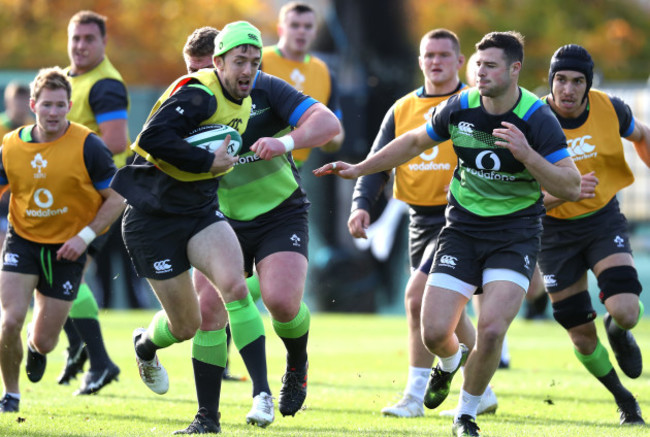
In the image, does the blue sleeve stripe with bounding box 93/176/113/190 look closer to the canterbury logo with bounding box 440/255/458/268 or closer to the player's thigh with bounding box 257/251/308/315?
the player's thigh with bounding box 257/251/308/315

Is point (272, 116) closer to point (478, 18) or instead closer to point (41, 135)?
point (41, 135)

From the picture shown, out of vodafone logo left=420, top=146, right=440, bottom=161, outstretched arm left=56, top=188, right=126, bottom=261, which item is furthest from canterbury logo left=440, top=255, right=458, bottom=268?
outstretched arm left=56, top=188, right=126, bottom=261

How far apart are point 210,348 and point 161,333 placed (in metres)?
0.41

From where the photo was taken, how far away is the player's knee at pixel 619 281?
7895 millimetres

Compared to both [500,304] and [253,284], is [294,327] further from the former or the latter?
[500,304]

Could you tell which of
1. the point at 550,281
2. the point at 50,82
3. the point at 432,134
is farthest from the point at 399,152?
the point at 50,82

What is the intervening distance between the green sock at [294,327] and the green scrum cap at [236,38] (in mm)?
1772

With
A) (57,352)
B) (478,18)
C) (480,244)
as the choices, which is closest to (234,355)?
(57,352)

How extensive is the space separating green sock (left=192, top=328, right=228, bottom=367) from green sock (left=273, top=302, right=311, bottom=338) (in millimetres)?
519

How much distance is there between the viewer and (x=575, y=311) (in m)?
8.05

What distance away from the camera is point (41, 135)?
322 inches

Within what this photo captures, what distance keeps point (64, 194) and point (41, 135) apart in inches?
17.7

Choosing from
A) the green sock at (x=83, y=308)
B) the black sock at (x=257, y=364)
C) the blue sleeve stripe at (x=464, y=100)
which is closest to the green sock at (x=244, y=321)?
the black sock at (x=257, y=364)

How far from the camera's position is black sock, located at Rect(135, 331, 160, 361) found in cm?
719
